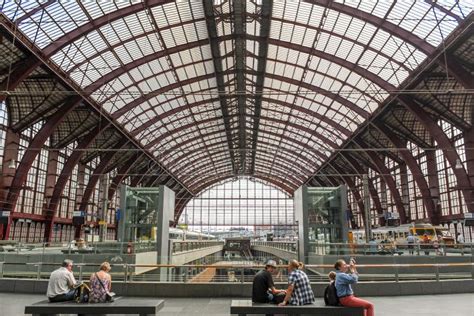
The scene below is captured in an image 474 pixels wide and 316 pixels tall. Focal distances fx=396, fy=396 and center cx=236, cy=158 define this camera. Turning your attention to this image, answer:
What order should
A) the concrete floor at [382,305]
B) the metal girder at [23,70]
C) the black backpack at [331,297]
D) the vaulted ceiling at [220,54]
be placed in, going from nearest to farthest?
the black backpack at [331,297]
the concrete floor at [382,305]
the vaulted ceiling at [220,54]
the metal girder at [23,70]

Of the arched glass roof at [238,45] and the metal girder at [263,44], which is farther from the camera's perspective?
the metal girder at [263,44]

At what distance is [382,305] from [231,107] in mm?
41042

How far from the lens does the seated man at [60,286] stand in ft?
25.8

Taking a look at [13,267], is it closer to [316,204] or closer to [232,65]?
[316,204]

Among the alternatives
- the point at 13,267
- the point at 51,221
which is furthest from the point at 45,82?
the point at 13,267

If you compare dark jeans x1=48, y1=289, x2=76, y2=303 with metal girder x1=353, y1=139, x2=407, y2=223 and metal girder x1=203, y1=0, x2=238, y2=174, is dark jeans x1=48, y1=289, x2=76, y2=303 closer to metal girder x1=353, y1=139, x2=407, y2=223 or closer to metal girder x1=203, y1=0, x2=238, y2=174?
metal girder x1=203, y1=0, x2=238, y2=174

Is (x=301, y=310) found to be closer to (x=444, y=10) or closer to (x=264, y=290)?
(x=264, y=290)

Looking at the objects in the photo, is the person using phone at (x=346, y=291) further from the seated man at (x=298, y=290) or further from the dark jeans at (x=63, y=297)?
the dark jeans at (x=63, y=297)

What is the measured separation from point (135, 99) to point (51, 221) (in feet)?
51.2

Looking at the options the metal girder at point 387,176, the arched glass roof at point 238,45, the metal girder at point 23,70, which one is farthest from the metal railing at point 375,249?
the metal girder at point 387,176

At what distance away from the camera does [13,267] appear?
45.2 feet

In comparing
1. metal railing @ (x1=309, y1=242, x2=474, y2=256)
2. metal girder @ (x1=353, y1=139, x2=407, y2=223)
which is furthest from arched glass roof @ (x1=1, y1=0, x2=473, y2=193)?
metal railing @ (x1=309, y1=242, x2=474, y2=256)

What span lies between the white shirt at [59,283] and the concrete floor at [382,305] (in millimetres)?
1726

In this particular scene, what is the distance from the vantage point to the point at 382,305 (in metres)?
10.3
